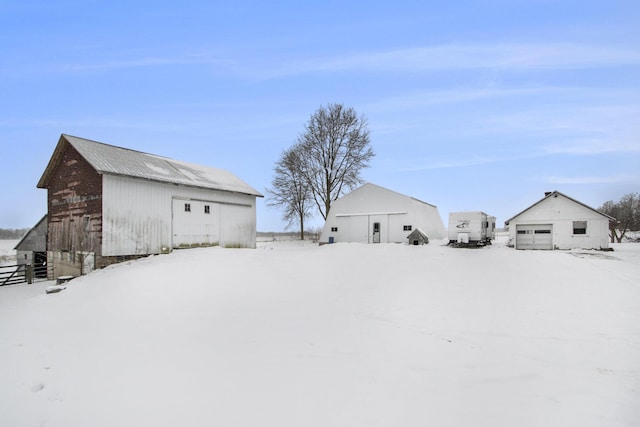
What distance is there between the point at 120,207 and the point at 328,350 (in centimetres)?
1564

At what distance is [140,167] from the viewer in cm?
1991

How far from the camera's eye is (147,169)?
793 inches

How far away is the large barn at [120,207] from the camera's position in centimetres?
1786

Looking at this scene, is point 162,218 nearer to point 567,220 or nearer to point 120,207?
point 120,207

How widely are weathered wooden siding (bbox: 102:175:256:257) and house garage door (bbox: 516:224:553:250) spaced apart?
21.0m

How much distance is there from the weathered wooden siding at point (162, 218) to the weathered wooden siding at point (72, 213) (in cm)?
64

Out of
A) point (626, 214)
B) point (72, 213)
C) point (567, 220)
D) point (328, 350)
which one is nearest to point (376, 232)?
point (567, 220)

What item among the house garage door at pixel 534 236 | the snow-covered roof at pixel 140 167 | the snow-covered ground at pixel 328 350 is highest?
the snow-covered roof at pixel 140 167

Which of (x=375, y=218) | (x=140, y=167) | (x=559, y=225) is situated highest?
(x=140, y=167)

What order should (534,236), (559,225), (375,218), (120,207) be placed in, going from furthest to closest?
(375,218) < (534,236) < (559,225) < (120,207)

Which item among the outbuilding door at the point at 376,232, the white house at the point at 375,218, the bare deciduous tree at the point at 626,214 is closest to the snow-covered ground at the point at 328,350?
the white house at the point at 375,218

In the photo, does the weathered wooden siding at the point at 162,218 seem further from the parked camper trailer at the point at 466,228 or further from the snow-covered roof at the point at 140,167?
the parked camper trailer at the point at 466,228

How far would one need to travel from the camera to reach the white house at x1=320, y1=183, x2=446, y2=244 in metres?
31.1

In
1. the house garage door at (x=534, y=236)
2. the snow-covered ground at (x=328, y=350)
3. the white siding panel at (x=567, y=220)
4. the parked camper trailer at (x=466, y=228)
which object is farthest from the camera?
the parked camper trailer at (x=466, y=228)
